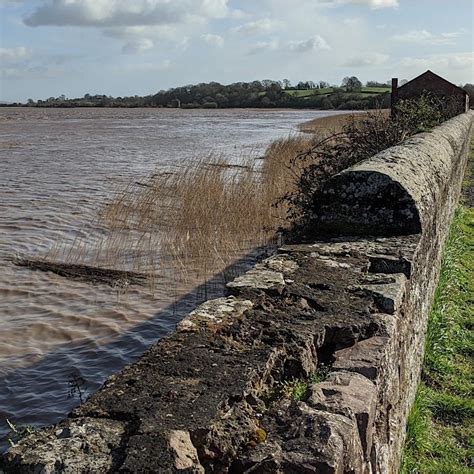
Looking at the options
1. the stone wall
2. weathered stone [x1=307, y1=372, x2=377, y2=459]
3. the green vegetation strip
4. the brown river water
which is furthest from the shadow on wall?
weathered stone [x1=307, y1=372, x2=377, y2=459]

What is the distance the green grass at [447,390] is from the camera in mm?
4004

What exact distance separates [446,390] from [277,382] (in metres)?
2.93

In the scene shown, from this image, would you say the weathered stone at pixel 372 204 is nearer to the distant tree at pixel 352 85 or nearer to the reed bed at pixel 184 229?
the reed bed at pixel 184 229

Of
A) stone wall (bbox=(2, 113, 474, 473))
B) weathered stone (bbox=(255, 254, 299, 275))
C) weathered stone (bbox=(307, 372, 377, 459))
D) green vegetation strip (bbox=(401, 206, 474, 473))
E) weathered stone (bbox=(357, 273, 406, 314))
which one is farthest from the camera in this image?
green vegetation strip (bbox=(401, 206, 474, 473))

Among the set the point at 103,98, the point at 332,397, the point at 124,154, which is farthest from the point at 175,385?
the point at 103,98

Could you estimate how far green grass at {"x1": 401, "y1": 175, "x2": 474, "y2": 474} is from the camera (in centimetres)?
400

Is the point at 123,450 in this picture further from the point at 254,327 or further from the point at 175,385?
the point at 254,327

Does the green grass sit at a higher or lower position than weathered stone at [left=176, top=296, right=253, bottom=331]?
lower

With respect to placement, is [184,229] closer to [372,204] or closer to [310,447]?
[372,204]

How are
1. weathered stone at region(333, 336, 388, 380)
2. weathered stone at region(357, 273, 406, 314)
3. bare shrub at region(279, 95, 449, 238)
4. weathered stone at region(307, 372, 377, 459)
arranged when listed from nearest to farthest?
weathered stone at region(307, 372, 377, 459), weathered stone at region(333, 336, 388, 380), weathered stone at region(357, 273, 406, 314), bare shrub at region(279, 95, 449, 238)

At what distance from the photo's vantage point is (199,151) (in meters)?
26.4

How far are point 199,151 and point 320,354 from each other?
24011 millimetres

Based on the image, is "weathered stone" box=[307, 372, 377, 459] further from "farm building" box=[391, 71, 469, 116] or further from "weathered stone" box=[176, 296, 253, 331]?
"farm building" box=[391, 71, 469, 116]

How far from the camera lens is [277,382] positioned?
8.15 feet
